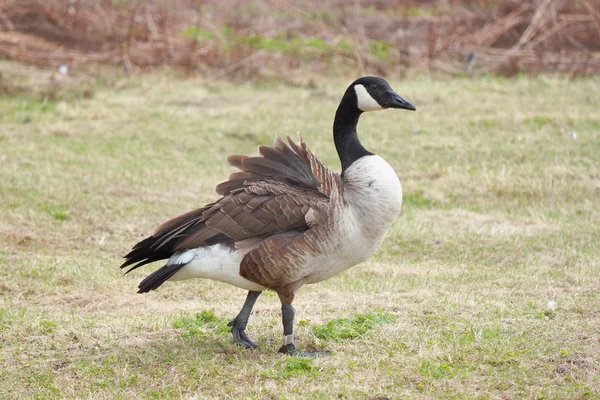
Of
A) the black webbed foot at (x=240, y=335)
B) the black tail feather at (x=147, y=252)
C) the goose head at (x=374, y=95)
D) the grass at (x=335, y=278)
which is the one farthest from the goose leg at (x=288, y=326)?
the goose head at (x=374, y=95)

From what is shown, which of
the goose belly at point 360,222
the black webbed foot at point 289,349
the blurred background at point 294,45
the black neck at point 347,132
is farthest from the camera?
the blurred background at point 294,45

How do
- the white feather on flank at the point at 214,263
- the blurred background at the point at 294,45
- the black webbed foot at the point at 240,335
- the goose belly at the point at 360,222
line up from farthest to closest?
1. the blurred background at the point at 294,45
2. the black webbed foot at the point at 240,335
3. the white feather on flank at the point at 214,263
4. the goose belly at the point at 360,222

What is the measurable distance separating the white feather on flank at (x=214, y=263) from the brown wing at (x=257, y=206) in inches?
2.2

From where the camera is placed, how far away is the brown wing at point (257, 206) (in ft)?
16.7

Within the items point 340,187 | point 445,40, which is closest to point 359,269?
point 340,187

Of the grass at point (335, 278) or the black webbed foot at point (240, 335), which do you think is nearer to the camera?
the grass at point (335, 278)

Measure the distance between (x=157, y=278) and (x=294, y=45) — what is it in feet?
40.0

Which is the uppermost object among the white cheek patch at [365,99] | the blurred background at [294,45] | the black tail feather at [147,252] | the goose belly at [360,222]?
the blurred background at [294,45]

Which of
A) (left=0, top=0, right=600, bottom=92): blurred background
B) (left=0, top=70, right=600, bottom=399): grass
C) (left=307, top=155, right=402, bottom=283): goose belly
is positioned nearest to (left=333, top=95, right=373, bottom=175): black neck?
(left=307, top=155, right=402, bottom=283): goose belly

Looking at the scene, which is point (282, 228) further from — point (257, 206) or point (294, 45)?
point (294, 45)

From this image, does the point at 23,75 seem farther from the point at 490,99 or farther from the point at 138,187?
the point at 490,99

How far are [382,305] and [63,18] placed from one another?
12.2 meters

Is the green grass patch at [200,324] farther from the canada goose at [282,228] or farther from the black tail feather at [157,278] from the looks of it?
the black tail feather at [157,278]

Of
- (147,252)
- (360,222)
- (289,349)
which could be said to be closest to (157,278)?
(147,252)
